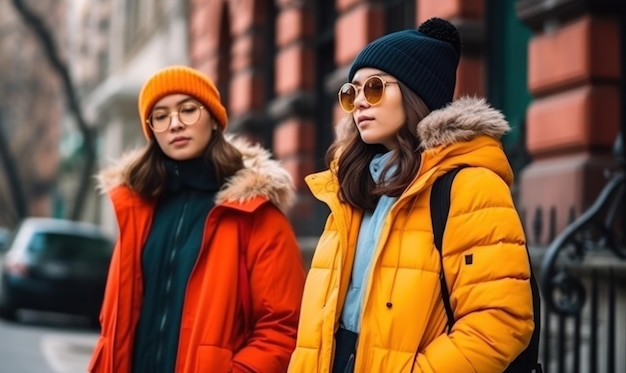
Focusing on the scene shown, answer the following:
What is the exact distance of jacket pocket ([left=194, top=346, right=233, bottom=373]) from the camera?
359 centimetres

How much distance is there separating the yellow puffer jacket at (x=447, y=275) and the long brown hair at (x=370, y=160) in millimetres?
52

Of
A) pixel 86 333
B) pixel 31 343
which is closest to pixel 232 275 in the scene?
pixel 31 343

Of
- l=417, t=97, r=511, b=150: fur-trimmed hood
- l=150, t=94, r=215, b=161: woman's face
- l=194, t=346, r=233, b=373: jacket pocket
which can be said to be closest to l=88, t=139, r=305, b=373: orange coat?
l=194, t=346, r=233, b=373: jacket pocket

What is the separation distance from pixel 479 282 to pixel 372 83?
67 centimetres

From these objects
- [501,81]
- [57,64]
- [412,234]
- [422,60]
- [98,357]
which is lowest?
[98,357]

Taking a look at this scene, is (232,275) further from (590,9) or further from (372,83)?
(590,9)

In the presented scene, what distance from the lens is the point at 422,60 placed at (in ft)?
10.2

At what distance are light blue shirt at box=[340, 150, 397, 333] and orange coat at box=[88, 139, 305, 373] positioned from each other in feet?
2.17

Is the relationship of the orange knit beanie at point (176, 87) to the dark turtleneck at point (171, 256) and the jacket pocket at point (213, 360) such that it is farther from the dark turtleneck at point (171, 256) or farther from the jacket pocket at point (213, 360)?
the jacket pocket at point (213, 360)

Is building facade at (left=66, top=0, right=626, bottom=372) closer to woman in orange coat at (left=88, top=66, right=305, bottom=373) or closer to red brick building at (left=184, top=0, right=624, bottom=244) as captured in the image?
red brick building at (left=184, top=0, right=624, bottom=244)

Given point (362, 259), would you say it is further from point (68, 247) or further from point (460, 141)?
point (68, 247)

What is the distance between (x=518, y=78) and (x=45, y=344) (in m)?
6.87

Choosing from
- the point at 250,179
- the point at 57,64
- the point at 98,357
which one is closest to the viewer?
the point at 98,357

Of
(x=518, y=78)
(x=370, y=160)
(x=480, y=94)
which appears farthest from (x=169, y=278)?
(x=480, y=94)
